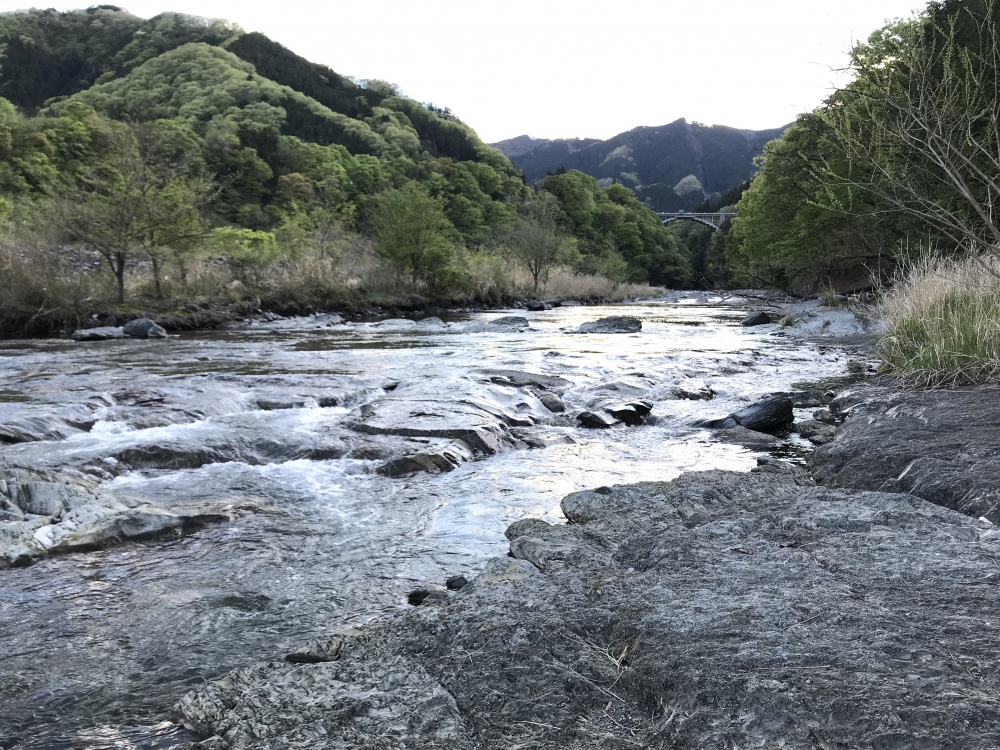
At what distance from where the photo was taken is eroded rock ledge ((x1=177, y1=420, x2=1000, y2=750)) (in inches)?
60.7

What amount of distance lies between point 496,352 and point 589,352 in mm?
1875

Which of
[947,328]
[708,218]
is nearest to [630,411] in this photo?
[947,328]

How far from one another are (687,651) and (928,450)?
9.66ft

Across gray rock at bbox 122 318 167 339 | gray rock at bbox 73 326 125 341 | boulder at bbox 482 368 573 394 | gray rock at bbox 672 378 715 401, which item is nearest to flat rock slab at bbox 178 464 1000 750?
gray rock at bbox 672 378 715 401

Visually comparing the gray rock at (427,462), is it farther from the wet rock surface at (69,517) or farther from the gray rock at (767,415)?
the gray rock at (767,415)

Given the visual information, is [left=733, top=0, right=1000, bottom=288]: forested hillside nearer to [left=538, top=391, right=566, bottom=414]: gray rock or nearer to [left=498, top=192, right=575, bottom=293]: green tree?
[left=538, top=391, right=566, bottom=414]: gray rock

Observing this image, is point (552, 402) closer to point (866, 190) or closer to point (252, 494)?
point (252, 494)

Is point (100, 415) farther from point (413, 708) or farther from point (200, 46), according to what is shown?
point (200, 46)

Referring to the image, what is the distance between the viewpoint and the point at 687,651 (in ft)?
6.09

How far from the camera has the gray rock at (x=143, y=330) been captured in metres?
15.5

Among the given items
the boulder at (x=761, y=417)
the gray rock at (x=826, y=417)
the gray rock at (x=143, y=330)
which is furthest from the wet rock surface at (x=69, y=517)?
the gray rock at (x=143, y=330)

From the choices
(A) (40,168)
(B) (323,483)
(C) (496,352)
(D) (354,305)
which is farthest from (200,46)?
(B) (323,483)

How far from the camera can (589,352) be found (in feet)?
43.8

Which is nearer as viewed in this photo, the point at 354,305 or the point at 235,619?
the point at 235,619
